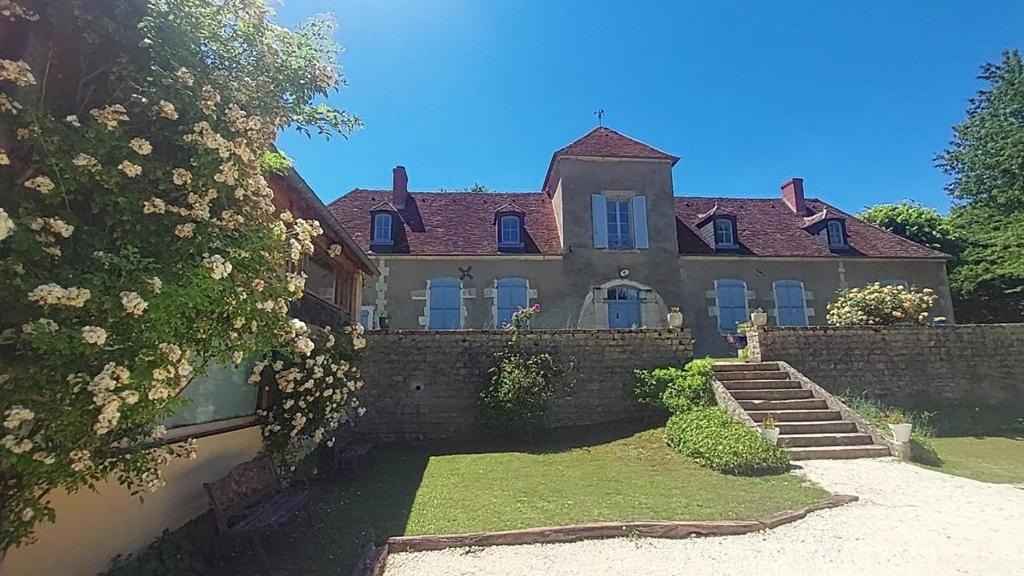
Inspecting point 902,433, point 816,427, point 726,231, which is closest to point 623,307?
point 726,231

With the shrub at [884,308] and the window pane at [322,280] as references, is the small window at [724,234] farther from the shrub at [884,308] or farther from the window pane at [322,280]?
the window pane at [322,280]

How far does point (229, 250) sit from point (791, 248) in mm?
15834

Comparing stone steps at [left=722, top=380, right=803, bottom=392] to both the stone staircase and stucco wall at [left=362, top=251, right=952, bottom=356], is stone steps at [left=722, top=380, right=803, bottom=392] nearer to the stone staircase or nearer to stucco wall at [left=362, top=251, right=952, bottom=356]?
the stone staircase

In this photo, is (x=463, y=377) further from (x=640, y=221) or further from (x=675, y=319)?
(x=640, y=221)

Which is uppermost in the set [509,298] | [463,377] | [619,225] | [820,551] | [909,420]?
[619,225]

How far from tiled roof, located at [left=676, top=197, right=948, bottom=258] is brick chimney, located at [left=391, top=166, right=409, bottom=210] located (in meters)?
8.29

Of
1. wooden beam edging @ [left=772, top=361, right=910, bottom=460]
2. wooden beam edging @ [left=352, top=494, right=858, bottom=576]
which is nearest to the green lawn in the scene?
wooden beam edging @ [left=772, top=361, right=910, bottom=460]

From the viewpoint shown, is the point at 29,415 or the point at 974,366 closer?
the point at 29,415

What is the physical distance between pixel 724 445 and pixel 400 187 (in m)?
12.1

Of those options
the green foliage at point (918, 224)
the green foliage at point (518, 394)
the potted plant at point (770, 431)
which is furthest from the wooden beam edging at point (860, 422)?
the green foliage at point (918, 224)

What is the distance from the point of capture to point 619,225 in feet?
47.6

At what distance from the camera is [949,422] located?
984cm

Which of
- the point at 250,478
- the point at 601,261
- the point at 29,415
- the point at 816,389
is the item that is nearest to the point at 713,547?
the point at 250,478

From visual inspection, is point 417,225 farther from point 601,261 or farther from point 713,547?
point 713,547
